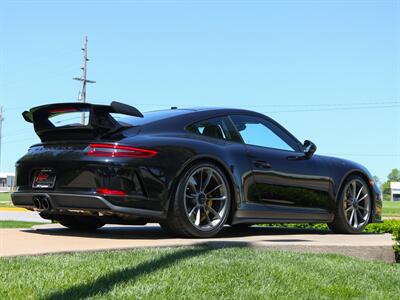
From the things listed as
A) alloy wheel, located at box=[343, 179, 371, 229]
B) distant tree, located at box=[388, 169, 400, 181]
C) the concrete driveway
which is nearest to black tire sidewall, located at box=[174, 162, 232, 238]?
the concrete driveway

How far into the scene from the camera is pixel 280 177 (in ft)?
20.5

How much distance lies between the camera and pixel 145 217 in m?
5.17

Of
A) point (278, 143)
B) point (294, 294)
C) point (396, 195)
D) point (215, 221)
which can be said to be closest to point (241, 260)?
point (294, 294)

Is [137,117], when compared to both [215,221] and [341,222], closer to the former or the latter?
[215,221]

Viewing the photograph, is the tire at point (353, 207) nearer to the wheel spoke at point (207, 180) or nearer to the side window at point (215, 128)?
the side window at point (215, 128)

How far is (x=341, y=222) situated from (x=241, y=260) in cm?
323

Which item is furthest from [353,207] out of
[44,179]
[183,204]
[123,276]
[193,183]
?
[123,276]

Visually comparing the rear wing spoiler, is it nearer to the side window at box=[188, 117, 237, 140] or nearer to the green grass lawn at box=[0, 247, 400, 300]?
the side window at box=[188, 117, 237, 140]

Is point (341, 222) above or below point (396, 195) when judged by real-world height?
above

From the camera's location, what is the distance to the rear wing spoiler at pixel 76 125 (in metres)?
5.27

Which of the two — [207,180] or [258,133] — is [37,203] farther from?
[258,133]

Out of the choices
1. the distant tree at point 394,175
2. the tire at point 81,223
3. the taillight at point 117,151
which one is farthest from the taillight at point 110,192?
the distant tree at point 394,175

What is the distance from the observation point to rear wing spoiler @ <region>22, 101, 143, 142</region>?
5.27 meters

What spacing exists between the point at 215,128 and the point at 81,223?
1.91 meters
